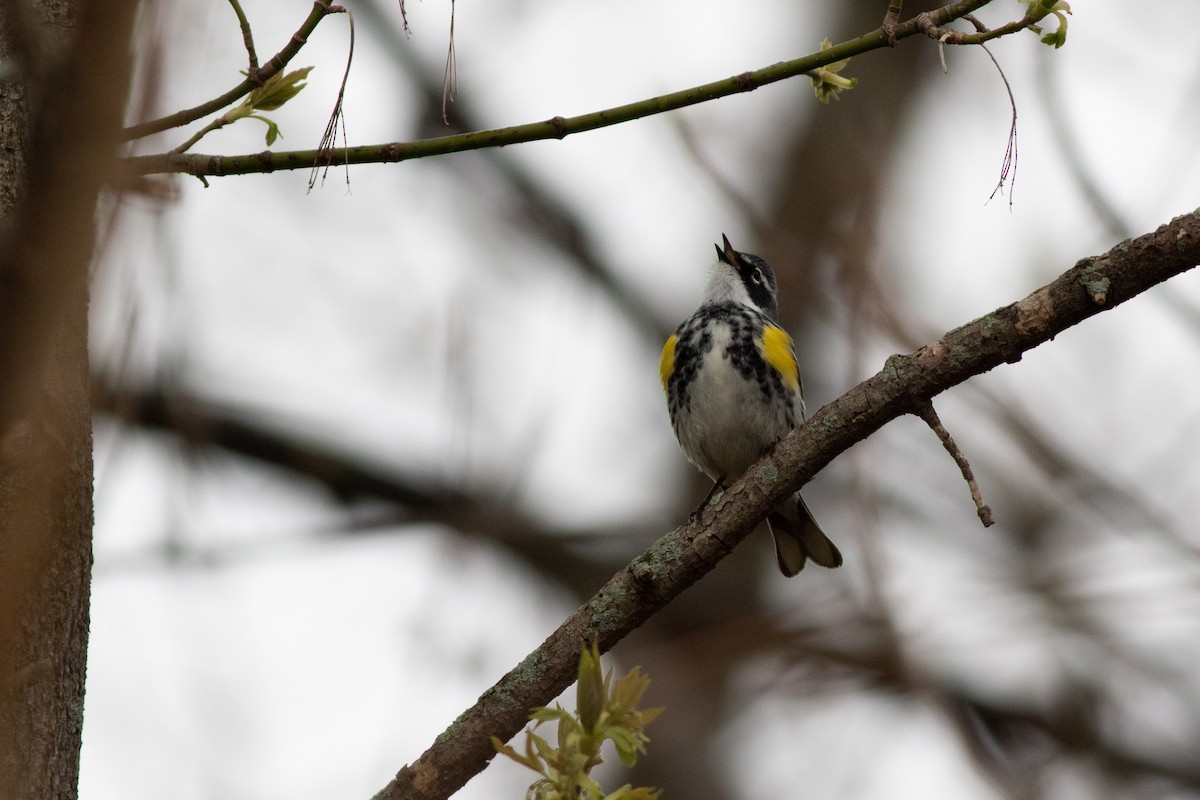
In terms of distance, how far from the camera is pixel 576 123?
246 cm

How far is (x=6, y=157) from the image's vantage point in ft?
8.18

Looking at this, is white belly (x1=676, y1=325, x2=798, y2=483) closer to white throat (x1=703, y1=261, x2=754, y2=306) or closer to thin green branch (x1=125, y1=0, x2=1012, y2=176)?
white throat (x1=703, y1=261, x2=754, y2=306)

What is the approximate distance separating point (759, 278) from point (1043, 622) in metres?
2.37

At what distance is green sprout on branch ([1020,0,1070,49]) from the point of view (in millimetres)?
2543

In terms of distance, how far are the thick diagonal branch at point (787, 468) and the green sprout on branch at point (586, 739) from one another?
0.85 m

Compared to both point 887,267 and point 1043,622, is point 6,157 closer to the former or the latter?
point 887,267

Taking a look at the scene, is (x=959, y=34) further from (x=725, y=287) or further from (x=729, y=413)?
(x=725, y=287)

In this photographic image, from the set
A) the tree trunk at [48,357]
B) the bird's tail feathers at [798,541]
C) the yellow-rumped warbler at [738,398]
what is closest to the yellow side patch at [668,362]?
the yellow-rumped warbler at [738,398]

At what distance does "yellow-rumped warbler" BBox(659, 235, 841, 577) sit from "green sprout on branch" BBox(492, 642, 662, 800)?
153 inches

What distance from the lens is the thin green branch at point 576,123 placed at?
7.93 feet

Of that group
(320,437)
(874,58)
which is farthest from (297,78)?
(874,58)

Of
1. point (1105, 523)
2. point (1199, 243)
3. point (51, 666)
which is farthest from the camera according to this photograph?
point (1105, 523)

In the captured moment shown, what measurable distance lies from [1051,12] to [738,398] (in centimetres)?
336

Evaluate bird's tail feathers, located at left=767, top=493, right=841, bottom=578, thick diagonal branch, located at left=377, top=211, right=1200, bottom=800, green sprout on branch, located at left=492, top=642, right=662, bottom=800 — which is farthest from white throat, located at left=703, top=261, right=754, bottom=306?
green sprout on branch, located at left=492, top=642, right=662, bottom=800
